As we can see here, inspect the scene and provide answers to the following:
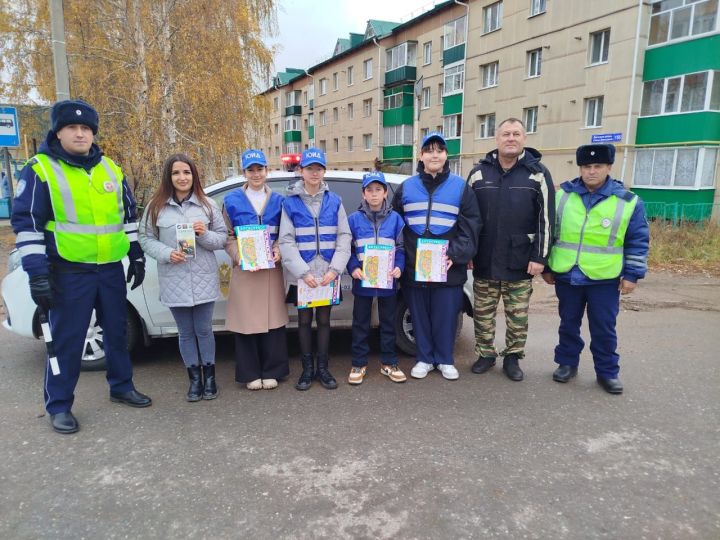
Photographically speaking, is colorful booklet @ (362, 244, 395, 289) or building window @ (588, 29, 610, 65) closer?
colorful booklet @ (362, 244, 395, 289)

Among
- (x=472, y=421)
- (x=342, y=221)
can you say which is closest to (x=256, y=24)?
(x=342, y=221)

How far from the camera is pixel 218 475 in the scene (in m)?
2.81

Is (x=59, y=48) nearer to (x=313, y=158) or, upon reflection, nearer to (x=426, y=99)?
(x=313, y=158)

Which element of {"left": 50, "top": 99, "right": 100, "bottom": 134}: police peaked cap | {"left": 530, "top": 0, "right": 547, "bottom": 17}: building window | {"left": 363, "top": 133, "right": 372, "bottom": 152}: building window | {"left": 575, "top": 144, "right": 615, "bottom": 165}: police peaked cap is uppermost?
{"left": 530, "top": 0, "right": 547, "bottom": 17}: building window

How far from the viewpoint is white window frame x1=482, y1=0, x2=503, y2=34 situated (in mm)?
Result: 24266

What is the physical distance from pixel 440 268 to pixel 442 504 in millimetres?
1906

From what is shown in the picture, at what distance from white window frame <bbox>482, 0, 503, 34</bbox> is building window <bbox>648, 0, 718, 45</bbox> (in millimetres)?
7681

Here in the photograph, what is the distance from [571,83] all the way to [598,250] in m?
19.8

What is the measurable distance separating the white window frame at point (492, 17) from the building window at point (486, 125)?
404 cm

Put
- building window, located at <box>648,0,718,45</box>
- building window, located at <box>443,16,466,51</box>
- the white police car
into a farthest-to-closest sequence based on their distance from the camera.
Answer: building window, located at <box>443,16,466,51</box> → building window, located at <box>648,0,718,45</box> → the white police car

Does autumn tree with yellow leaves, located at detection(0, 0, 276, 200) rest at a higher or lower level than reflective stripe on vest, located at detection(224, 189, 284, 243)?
higher

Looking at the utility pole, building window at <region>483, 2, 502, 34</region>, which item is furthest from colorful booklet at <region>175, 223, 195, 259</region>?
building window at <region>483, 2, 502, 34</region>

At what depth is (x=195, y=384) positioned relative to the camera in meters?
3.83

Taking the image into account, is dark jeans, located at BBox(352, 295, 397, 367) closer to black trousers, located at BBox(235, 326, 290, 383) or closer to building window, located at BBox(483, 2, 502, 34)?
black trousers, located at BBox(235, 326, 290, 383)
